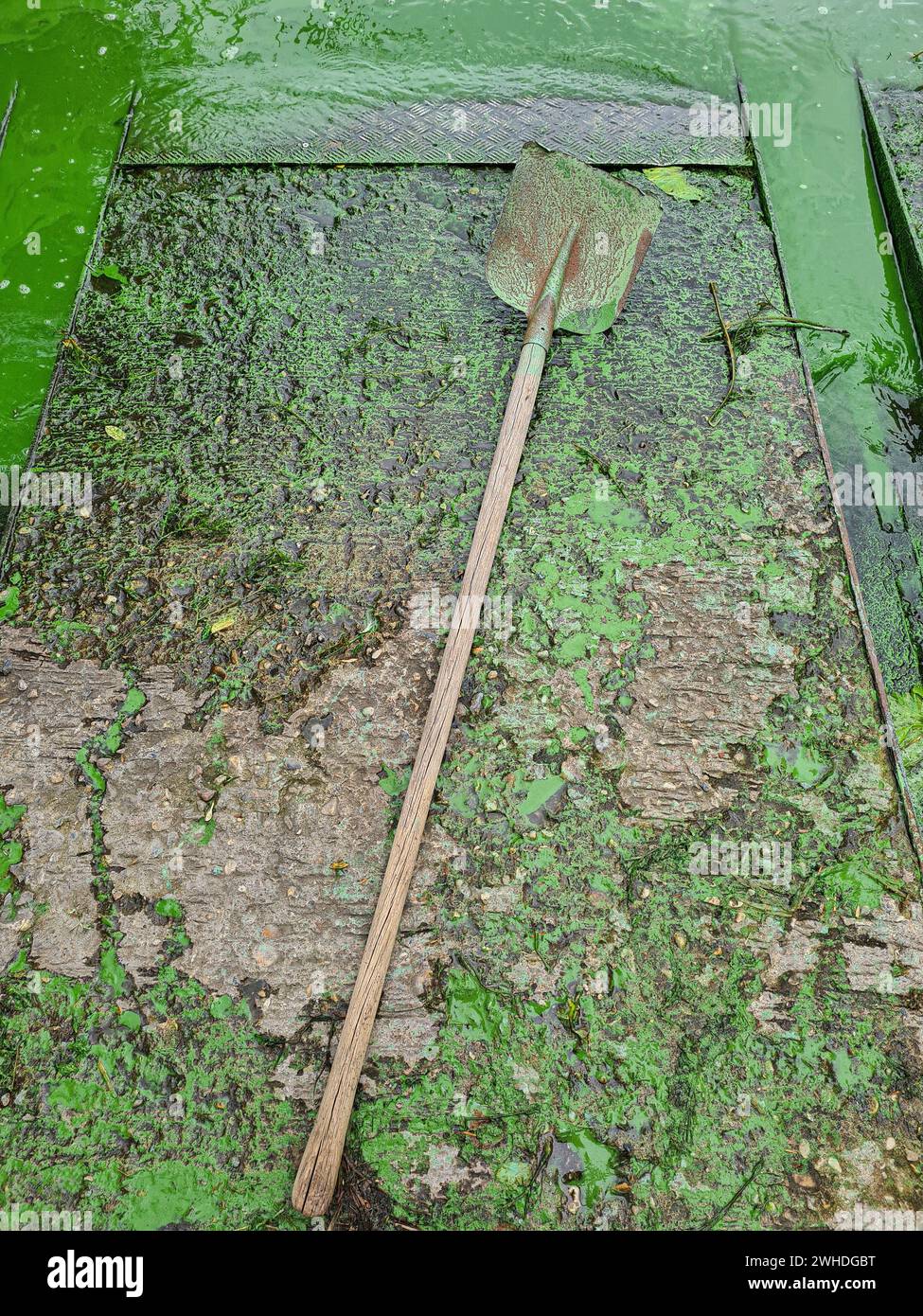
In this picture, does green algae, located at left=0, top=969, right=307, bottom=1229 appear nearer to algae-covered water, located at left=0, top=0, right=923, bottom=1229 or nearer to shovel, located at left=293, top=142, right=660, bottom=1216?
algae-covered water, located at left=0, top=0, right=923, bottom=1229

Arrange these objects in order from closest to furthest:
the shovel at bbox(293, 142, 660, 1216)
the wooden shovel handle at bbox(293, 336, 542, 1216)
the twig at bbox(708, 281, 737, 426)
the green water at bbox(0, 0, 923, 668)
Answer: the wooden shovel handle at bbox(293, 336, 542, 1216), the shovel at bbox(293, 142, 660, 1216), the twig at bbox(708, 281, 737, 426), the green water at bbox(0, 0, 923, 668)

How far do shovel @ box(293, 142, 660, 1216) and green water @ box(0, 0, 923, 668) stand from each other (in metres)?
0.72

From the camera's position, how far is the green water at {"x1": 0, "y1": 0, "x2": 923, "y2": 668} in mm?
2848

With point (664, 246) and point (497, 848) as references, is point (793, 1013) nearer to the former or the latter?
point (497, 848)

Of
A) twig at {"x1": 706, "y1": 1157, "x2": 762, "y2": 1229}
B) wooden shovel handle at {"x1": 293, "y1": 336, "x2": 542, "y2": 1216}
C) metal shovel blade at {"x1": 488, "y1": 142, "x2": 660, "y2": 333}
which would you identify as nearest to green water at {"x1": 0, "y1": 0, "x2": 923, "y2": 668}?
metal shovel blade at {"x1": 488, "y1": 142, "x2": 660, "y2": 333}

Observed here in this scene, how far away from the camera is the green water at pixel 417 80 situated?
2848 mm

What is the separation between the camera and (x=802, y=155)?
3033 mm

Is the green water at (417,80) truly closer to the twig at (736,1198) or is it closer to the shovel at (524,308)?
the shovel at (524,308)

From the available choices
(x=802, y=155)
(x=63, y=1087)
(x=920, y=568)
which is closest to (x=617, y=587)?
(x=920, y=568)

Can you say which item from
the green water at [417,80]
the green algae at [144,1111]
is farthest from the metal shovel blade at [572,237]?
the green algae at [144,1111]

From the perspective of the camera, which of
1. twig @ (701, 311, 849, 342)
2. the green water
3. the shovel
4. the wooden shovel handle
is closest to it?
the wooden shovel handle

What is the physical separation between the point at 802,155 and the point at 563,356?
55.3 inches

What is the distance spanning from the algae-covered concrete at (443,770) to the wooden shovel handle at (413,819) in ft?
0.26

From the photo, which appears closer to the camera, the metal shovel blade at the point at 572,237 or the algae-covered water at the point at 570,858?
the algae-covered water at the point at 570,858
